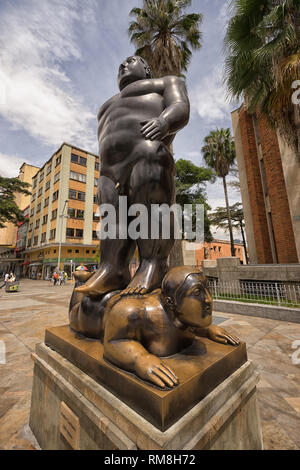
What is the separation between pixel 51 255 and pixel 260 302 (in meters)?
23.4

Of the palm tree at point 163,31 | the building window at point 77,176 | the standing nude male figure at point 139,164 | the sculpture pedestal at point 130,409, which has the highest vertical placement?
the building window at point 77,176

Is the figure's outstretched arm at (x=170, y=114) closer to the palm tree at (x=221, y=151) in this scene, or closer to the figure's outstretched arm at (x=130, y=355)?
the figure's outstretched arm at (x=130, y=355)

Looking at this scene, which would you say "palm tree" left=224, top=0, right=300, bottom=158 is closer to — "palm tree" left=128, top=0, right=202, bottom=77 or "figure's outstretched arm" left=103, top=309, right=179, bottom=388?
"palm tree" left=128, top=0, right=202, bottom=77

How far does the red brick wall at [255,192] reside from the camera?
11508mm

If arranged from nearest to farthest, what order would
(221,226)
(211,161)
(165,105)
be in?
1. (165,105)
2. (211,161)
3. (221,226)

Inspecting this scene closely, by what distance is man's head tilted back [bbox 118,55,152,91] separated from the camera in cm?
187

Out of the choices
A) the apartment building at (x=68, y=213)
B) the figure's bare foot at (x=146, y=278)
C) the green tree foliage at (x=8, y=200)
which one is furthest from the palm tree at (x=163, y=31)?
the green tree foliage at (x=8, y=200)

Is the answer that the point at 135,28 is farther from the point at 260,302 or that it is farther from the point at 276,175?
the point at 260,302

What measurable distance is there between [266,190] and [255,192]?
55 centimetres

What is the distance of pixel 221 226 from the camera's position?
26.3 m

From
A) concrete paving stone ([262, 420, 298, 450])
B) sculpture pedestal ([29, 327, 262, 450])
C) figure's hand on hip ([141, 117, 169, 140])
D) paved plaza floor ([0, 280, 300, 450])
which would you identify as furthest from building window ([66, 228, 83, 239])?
concrete paving stone ([262, 420, 298, 450])

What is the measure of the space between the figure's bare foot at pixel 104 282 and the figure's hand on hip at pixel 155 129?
956 millimetres

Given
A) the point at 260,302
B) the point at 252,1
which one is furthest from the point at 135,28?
the point at 260,302
